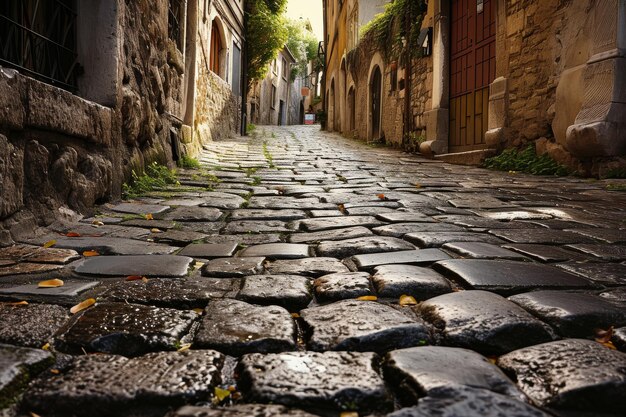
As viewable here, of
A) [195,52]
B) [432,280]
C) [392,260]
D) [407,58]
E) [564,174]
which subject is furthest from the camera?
[407,58]

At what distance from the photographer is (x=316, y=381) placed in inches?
42.5

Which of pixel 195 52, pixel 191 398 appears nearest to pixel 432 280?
pixel 191 398

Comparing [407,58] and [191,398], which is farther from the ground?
[407,58]

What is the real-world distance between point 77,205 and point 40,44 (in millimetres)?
1126

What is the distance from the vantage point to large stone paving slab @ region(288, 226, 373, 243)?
2.73 meters

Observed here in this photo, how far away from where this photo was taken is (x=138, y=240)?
2662 mm

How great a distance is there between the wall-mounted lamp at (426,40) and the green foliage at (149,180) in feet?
20.6

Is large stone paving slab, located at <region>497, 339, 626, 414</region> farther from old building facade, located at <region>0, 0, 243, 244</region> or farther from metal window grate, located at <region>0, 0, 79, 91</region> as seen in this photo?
metal window grate, located at <region>0, 0, 79, 91</region>

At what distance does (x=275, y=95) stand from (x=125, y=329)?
1115 inches

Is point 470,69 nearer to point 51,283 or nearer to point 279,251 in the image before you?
point 279,251

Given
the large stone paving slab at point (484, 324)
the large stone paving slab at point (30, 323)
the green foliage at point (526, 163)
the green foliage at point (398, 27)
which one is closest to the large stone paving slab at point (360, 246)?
the large stone paving slab at point (484, 324)

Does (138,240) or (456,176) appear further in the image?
(456,176)

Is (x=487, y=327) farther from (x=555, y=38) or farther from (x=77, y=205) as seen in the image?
(x=555, y=38)

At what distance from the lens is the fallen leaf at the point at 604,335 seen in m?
1.33
